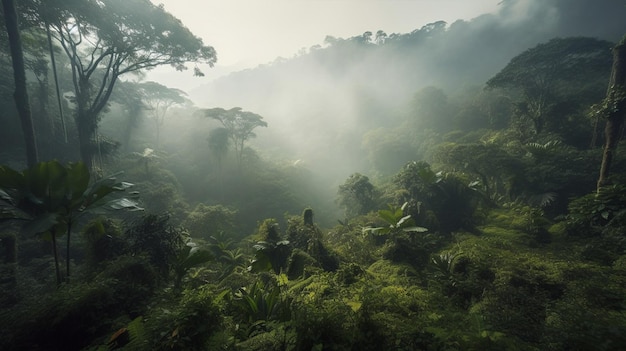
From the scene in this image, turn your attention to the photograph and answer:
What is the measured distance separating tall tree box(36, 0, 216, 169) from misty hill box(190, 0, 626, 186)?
22062mm

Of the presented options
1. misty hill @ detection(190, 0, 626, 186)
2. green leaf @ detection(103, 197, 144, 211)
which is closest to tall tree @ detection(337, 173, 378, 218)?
green leaf @ detection(103, 197, 144, 211)

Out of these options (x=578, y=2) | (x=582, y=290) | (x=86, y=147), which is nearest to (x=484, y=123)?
(x=582, y=290)

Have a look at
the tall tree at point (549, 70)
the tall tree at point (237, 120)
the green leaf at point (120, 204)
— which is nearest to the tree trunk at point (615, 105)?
the tall tree at point (549, 70)

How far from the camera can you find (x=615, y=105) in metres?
8.74

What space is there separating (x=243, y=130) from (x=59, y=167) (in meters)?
22.1

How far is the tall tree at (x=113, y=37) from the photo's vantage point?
447 inches

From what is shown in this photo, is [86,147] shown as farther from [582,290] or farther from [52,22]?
[582,290]

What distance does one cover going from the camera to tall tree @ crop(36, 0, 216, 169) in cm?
1135

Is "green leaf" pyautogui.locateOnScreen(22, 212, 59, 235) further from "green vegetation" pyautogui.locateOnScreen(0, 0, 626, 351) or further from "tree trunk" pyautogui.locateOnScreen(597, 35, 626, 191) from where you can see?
"tree trunk" pyautogui.locateOnScreen(597, 35, 626, 191)

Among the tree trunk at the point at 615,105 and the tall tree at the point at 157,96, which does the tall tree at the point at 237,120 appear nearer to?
the tall tree at the point at 157,96

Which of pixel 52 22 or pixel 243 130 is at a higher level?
pixel 52 22

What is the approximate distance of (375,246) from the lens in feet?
34.5

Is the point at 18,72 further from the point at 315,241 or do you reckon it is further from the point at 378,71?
the point at 378,71

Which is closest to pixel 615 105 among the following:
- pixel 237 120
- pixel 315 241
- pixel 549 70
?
pixel 315 241
